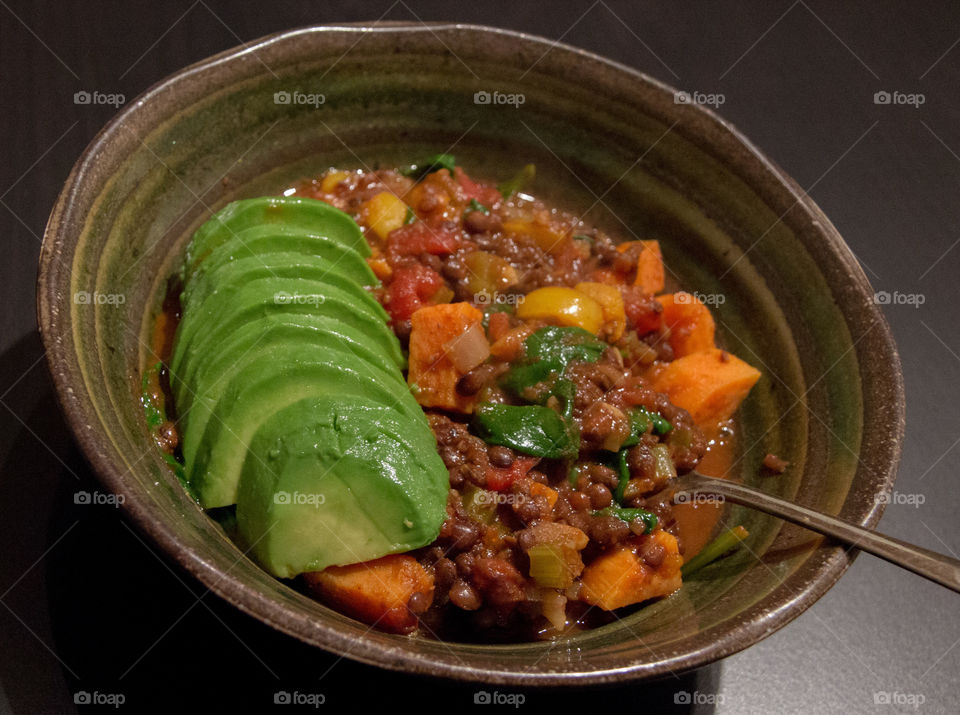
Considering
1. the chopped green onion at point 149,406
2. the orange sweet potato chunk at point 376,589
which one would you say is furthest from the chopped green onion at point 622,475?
the chopped green onion at point 149,406

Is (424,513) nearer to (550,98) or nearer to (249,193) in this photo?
(249,193)

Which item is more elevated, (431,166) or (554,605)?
(431,166)

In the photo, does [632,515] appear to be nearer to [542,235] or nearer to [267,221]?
[542,235]

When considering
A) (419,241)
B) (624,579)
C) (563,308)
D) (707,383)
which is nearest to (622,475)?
(624,579)

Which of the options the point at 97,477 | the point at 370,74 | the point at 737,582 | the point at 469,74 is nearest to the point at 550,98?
the point at 469,74

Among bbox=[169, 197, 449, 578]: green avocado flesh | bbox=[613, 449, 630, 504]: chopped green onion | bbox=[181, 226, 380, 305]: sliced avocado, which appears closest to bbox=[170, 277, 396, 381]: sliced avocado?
bbox=[169, 197, 449, 578]: green avocado flesh
